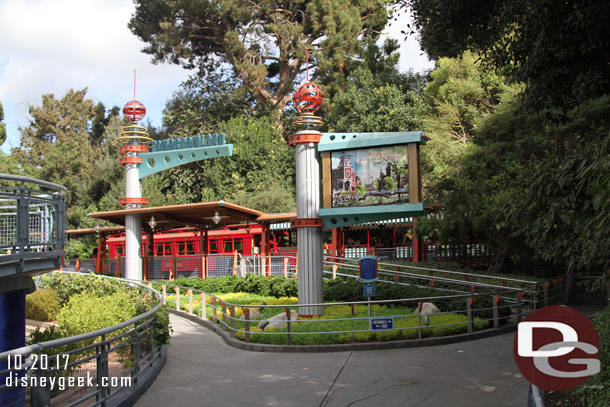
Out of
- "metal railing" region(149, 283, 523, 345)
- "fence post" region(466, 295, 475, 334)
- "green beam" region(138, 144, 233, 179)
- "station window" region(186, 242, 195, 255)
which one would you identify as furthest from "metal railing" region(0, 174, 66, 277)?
"station window" region(186, 242, 195, 255)

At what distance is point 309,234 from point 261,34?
1373 inches

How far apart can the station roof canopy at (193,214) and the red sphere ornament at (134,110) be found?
4820 millimetres

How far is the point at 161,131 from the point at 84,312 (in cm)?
4325

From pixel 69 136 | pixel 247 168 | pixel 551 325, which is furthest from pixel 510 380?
pixel 69 136

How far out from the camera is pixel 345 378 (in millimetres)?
10445

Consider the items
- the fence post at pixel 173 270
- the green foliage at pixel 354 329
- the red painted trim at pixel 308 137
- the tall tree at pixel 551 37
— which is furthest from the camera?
the fence post at pixel 173 270

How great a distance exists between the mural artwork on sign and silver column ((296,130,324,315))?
613 millimetres

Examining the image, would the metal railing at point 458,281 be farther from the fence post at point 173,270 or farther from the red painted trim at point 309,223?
the fence post at point 173,270

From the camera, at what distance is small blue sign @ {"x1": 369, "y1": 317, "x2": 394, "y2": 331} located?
13.4m

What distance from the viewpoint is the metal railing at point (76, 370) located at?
6.45m

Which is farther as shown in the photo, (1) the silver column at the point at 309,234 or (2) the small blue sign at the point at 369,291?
(1) the silver column at the point at 309,234

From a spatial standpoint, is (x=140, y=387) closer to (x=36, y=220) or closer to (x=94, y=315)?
(x=94, y=315)

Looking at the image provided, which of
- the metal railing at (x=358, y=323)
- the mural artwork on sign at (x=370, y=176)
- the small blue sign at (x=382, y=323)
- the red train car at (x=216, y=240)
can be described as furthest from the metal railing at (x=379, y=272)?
the small blue sign at (x=382, y=323)

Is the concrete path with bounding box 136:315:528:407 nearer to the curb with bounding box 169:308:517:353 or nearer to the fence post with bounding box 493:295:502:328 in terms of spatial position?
the curb with bounding box 169:308:517:353
